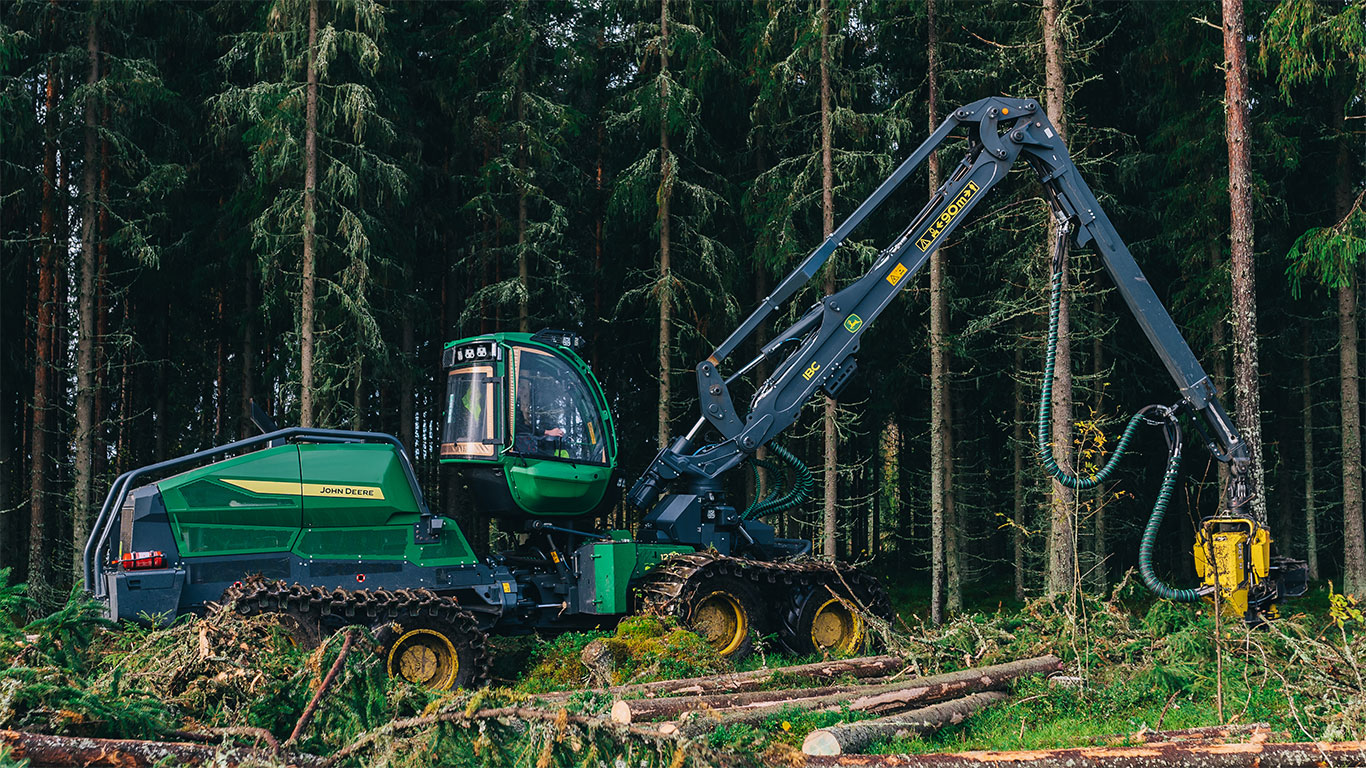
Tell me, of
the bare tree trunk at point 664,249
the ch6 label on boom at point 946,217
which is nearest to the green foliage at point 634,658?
the ch6 label on boom at point 946,217

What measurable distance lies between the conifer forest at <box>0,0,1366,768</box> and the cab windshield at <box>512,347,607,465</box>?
0.27 meters

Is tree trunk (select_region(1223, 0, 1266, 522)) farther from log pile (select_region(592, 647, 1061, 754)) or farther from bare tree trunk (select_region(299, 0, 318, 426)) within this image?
bare tree trunk (select_region(299, 0, 318, 426))

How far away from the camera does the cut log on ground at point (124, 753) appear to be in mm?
5637

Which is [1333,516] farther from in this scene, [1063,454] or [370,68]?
[370,68]

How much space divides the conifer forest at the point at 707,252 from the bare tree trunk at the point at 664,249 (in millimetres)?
109

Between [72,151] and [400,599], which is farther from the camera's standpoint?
[72,151]

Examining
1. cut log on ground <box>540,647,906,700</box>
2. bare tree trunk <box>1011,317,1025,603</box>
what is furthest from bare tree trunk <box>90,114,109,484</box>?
bare tree trunk <box>1011,317,1025,603</box>

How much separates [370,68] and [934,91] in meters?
9.47

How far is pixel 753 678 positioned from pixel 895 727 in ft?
6.72

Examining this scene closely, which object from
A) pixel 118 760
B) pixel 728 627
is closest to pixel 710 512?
pixel 728 627

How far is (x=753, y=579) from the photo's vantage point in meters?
12.2

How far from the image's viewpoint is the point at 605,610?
11.8 m

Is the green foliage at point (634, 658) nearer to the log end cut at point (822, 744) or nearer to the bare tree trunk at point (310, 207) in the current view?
the log end cut at point (822, 744)

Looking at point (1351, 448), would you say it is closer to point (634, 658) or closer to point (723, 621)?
point (723, 621)
